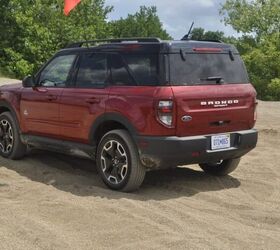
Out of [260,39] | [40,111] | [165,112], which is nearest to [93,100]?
[165,112]

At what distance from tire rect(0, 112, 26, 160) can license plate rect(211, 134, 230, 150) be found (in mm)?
3008

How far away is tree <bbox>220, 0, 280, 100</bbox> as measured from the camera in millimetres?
35000

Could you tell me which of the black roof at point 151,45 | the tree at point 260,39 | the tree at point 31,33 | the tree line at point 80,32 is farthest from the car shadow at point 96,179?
the tree at point 260,39

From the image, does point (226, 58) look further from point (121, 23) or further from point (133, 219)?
point (121, 23)

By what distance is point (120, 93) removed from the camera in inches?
249

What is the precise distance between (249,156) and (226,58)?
8.12ft

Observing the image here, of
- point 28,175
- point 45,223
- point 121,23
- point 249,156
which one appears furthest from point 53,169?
point 121,23

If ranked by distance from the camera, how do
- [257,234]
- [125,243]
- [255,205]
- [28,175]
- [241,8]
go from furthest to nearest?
→ [241,8] < [28,175] < [255,205] < [257,234] < [125,243]

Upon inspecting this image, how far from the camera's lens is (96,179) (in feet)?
23.3

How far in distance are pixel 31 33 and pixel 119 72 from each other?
25.1 meters

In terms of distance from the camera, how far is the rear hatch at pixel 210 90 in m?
6.05

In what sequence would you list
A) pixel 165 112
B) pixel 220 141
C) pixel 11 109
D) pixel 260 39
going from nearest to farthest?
pixel 165 112 → pixel 220 141 → pixel 11 109 → pixel 260 39

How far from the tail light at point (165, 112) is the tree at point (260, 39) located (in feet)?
92.6

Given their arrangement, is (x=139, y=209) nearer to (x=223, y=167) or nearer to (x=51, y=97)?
(x=223, y=167)
